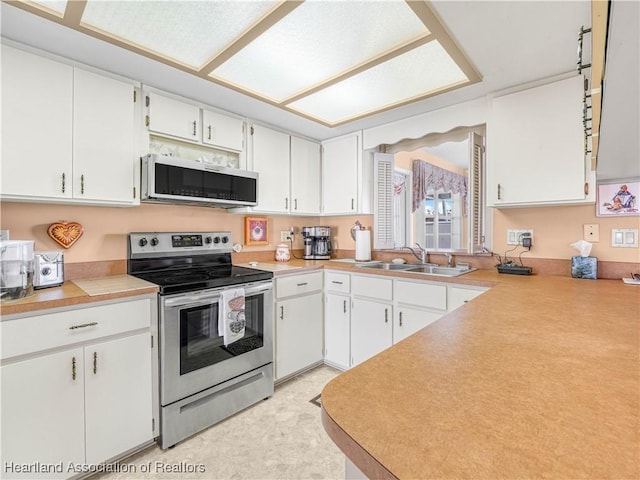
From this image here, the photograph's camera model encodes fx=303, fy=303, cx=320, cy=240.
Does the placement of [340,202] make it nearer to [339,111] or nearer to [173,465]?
[339,111]

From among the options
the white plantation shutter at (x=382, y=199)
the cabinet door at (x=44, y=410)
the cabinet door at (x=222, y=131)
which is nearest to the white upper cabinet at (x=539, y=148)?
the white plantation shutter at (x=382, y=199)

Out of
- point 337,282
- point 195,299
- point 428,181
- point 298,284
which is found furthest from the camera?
point 428,181

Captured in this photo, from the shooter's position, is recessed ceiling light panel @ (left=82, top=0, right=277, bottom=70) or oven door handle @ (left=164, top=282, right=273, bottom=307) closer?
recessed ceiling light panel @ (left=82, top=0, right=277, bottom=70)

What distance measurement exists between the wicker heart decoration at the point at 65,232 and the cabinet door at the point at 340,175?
203cm

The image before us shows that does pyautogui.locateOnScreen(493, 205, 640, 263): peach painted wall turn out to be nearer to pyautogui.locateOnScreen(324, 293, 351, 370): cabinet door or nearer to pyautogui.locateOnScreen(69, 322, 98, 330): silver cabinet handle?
pyautogui.locateOnScreen(324, 293, 351, 370): cabinet door

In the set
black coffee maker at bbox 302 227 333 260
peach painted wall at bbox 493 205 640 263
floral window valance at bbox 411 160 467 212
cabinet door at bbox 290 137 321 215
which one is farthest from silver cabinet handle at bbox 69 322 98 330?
floral window valance at bbox 411 160 467 212

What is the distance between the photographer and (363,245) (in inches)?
115

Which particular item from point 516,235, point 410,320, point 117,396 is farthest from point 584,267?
point 117,396

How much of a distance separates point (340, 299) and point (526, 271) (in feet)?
4.54

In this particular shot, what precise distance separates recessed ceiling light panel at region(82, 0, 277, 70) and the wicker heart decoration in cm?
113

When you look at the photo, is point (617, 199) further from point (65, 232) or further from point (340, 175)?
point (65, 232)

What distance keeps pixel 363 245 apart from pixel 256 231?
1.04 meters

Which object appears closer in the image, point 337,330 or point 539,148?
point 539,148

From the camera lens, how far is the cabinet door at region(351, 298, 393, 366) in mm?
2357
